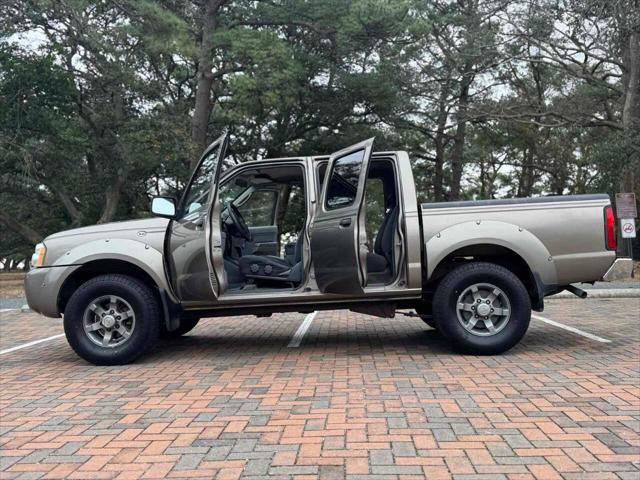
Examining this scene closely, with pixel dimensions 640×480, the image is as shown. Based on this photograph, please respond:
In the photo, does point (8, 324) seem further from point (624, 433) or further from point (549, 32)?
point (549, 32)

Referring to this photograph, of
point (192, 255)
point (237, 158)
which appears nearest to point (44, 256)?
point (192, 255)

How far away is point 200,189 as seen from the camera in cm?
614

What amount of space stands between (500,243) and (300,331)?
3.21 meters

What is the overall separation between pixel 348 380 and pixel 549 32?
1596 centimetres

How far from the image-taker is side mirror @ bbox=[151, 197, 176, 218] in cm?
587

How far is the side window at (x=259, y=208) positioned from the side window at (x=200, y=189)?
0.76 m

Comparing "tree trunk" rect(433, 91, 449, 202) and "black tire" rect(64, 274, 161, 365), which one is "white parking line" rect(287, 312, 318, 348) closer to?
"black tire" rect(64, 274, 161, 365)

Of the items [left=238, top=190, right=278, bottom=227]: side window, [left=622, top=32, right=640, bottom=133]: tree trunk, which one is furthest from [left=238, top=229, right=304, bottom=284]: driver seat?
[left=622, top=32, right=640, bottom=133]: tree trunk

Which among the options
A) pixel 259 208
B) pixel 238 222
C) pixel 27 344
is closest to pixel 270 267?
pixel 238 222

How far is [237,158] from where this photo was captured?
25688 mm

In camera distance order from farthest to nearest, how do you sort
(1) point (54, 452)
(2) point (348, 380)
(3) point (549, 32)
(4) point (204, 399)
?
1. (3) point (549, 32)
2. (2) point (348, 380)
3. (4) point (204, 399)
4. (1) point (54, 452)

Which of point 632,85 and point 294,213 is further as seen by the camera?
point 632,85

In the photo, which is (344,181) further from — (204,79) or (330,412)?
(204,79)

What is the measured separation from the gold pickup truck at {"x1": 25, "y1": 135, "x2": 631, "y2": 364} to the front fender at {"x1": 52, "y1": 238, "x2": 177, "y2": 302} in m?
0.01
